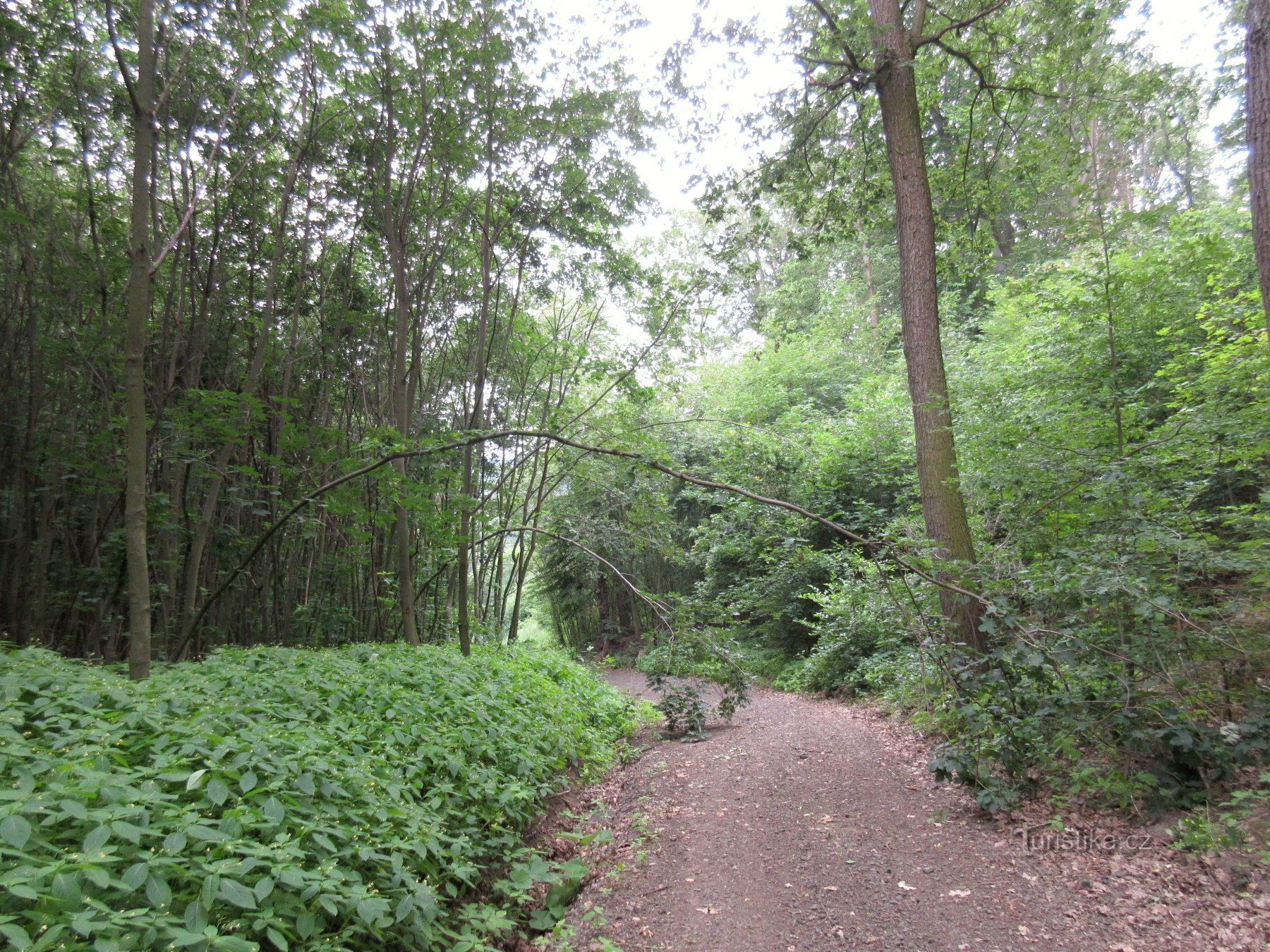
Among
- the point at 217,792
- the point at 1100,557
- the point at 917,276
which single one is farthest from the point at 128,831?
the point at 917,276

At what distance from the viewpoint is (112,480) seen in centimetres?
616

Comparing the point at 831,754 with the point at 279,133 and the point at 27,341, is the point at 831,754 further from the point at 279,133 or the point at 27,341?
the point at 27,341

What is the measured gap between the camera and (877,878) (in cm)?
365

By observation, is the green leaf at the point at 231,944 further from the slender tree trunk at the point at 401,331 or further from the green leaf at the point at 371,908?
the slender tree trunk at the point at 401,331

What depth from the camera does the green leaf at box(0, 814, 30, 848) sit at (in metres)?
1.88

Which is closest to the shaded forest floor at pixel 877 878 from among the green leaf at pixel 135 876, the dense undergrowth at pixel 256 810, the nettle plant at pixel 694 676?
the dense undergrowth at pixel 256 810

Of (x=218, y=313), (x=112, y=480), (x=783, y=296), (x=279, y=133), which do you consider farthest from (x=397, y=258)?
(x=783, y=296)

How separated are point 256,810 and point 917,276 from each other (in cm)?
629

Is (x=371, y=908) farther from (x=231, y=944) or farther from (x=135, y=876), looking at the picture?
(x=135, y=876)

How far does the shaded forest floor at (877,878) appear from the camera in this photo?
9.88ft

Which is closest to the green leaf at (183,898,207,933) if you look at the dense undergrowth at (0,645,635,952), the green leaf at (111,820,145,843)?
the dense undergrowth at (0,645,635,952)

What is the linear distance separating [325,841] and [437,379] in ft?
30.0

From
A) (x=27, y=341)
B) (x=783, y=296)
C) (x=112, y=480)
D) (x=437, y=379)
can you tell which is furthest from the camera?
(x=783, y=296)

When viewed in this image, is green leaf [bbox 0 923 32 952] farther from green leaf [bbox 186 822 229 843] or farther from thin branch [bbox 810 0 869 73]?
thin branch [bbox 810 0 869 73]
